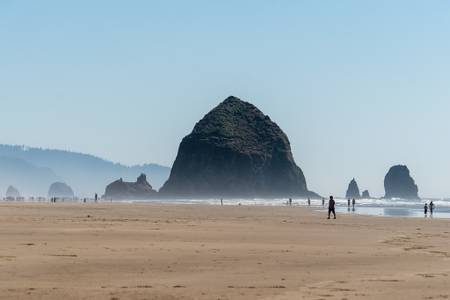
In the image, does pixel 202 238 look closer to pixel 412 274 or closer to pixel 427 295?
pixel 412 274

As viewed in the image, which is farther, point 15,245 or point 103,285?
point 15,245

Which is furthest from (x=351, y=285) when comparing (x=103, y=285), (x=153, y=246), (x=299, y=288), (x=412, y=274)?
(x=153, y=246)

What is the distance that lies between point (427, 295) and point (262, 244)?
36.1 ft

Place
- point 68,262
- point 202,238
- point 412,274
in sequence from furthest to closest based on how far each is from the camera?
point 202,238
point 68,262
point 412,274

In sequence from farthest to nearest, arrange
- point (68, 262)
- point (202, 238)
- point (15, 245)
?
point (202, 238), point (15, 245), point (68, 262)

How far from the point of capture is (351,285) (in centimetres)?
1315

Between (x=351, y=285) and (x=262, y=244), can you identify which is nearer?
(x=351, y=285)

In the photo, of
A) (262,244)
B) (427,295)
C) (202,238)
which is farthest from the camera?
(202,238)

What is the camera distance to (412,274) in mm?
14984

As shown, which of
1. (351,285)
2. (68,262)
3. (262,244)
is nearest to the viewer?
(351,285)

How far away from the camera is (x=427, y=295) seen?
474 inches

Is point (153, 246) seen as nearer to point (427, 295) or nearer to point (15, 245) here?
point (15, 245)

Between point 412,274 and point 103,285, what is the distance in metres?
7.26

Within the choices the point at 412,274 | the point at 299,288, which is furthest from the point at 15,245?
the point at 412,274
